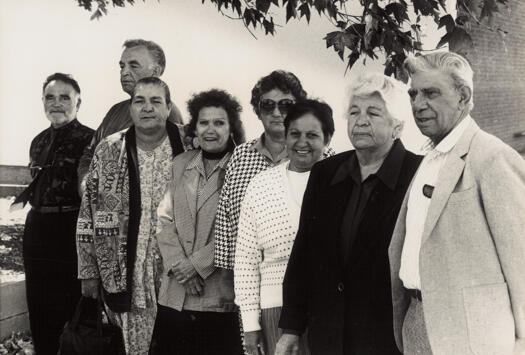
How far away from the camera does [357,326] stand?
230cm

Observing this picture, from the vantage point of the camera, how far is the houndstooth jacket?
2.98 m

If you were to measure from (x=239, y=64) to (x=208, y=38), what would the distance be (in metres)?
0.30

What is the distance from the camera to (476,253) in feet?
6.12

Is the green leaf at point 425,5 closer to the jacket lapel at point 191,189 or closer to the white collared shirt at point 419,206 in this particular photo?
the white collared shirt at point 419,206

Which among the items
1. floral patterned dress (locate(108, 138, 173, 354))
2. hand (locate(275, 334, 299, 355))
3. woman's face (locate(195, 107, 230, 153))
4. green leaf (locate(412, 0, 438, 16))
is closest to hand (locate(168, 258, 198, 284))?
floral patterned dress (locate(108, 138, 173, 354))

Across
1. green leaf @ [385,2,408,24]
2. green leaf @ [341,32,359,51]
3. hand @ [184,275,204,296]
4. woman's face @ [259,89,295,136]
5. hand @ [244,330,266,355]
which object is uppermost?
green leaf @ [385,2,408,24]

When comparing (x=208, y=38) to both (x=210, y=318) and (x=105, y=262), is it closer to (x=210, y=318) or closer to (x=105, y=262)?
(x=105, y=262)

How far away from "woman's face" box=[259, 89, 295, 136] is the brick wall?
466cm

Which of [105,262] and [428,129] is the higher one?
[428,129]

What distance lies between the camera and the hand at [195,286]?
120 inches

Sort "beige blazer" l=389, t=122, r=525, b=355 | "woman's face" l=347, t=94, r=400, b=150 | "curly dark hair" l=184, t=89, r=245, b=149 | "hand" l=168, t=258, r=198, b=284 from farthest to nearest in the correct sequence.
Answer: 1. "curly dark hair" l=184, t=89, r=245, b=149
2. "hand" l=168, t=258, r=198, b=284
3. "woman's face" l=347, t=94, r=400, b=150
4. "beige blazer" l=389, t=122, r=525, b=355

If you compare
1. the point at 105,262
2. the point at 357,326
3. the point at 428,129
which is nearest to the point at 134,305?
the point at 105,262

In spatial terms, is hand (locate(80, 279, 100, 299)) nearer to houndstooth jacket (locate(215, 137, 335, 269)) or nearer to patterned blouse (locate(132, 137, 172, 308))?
patterned blouse (locate(132, 137, 172, 308))

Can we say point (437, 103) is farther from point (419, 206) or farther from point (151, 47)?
point (151, 47)
